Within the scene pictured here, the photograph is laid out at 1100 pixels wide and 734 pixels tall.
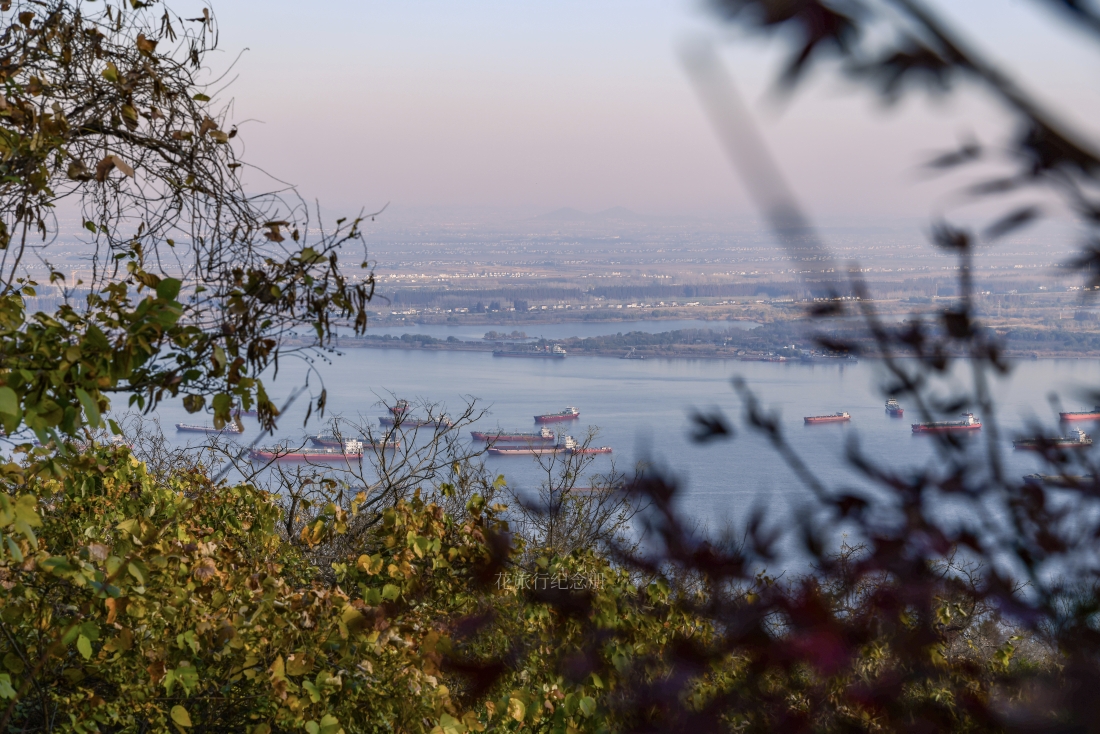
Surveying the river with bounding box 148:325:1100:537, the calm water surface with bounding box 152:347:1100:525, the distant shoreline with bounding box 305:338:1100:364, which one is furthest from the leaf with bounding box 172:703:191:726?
the distant shoreline with bounding box 305:338:1100:364

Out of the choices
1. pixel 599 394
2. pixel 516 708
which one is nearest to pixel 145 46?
pixel 516 708

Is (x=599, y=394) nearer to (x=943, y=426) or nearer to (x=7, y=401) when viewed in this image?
(x=7, y=401)

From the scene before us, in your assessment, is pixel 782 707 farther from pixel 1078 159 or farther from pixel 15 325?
pixel 15 325

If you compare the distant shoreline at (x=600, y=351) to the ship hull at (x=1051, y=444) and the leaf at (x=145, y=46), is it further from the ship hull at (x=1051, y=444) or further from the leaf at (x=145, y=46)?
the ship hull at (x=1051, y=444)

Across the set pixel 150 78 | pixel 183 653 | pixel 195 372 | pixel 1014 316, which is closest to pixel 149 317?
pixel 195 372

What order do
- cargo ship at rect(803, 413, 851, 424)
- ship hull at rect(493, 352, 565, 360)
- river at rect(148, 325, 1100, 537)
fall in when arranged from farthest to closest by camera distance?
ship hull at rect(493, 352, 565, 360)
river at rect(148, 325, 1100, 537)
cargo ship at rect(803, 413, 851, 424)

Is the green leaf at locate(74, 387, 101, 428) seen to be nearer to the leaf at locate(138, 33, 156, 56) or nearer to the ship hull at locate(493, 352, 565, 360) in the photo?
the leaf at locate(138, 33, 156, 56)

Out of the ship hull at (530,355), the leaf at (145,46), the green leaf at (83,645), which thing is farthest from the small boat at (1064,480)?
the ship hull at (530,355)
